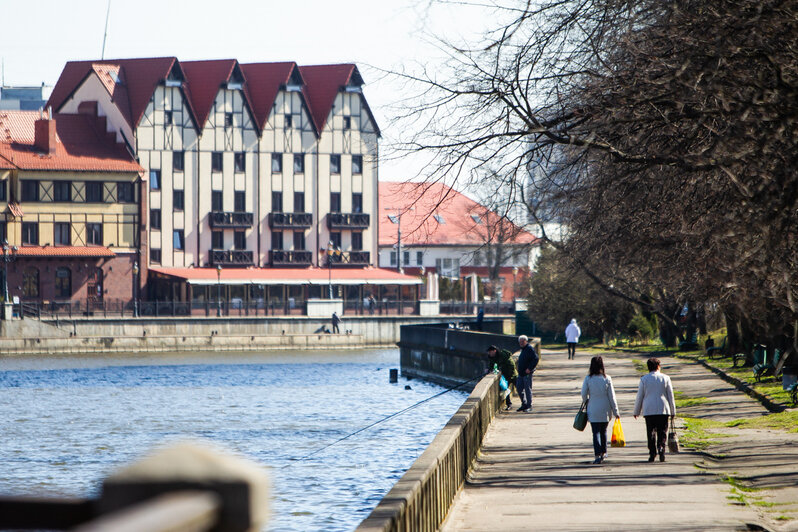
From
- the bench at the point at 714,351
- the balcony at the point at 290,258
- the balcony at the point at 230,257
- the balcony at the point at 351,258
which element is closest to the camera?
the bench at the point at 714,351

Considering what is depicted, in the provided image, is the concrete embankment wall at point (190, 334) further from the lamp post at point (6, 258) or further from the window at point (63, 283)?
the window at point (63, 283)

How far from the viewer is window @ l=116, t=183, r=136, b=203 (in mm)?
80062

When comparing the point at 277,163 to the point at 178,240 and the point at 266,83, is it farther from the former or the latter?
the point at 178,240

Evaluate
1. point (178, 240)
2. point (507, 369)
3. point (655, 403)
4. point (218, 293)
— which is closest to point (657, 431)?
point (655, 403)

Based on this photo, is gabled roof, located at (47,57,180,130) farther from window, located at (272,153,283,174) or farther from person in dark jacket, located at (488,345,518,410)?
person in dark jacket, located at (488,345,518,410)

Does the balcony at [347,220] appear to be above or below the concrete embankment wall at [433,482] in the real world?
above

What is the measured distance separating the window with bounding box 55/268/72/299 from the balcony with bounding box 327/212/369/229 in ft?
71.7

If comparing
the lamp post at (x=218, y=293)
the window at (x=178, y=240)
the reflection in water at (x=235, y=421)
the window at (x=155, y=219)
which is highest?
the window at (x=155, y=219)

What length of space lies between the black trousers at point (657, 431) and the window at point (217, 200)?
7181 centimetres

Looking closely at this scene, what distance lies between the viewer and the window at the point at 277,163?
88.6 metres

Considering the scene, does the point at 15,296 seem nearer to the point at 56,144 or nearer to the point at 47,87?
the point at 56,144

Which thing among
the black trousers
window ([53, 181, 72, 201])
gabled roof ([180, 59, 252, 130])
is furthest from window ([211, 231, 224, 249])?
the black trousers

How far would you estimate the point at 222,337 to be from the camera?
76.2 m

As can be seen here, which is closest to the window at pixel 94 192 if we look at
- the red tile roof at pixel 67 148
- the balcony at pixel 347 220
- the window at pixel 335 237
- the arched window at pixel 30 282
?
the red tile roof at pixel 67 148
